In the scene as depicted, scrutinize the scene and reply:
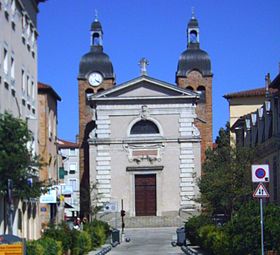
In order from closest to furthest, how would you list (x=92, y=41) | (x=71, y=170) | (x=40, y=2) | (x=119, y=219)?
(x=40, y=2) < (x=119, y=219) < (x=92, y=41) < (x=71, y=170)

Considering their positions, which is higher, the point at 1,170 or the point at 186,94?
the point at 186,94

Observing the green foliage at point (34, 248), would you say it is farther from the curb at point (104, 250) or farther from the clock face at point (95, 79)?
the clock face at point (95, 79)

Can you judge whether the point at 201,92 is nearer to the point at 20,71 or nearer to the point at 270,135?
the point at 270,135

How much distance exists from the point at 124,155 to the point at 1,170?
50378 millimetres

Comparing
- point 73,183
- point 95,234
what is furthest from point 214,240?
point 73,183

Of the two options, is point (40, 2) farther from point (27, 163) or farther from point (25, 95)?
point (27, 163)

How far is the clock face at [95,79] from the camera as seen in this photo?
9219 cm

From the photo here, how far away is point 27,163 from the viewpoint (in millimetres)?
30203

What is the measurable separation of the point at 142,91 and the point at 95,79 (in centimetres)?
1267

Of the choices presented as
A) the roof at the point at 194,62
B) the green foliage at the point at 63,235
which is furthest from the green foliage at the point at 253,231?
the roof at the point at 194,62

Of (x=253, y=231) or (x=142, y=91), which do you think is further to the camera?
(x=142, y=91)

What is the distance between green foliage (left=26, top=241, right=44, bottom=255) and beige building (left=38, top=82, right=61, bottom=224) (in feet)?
86.7

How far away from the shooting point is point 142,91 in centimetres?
8094

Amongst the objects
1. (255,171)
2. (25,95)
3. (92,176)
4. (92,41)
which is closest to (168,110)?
(92,176)
